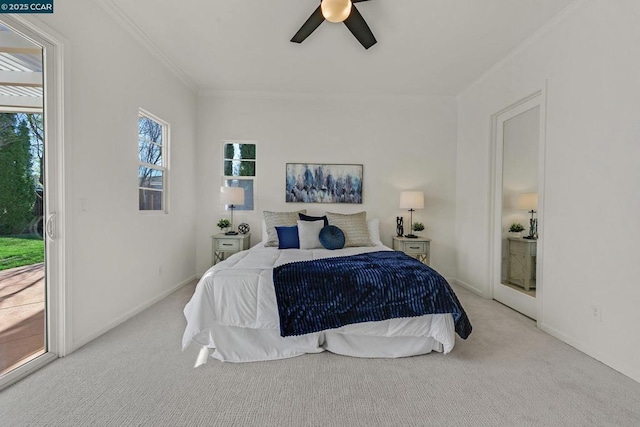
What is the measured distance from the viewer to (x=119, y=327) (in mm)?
2680

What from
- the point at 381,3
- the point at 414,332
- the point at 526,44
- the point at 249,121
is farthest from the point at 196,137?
the point at 526,44

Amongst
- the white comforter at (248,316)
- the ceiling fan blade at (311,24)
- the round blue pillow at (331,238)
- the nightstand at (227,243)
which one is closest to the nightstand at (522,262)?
the white comforter at (248,316)

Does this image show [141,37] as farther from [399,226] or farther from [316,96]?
[399,226]

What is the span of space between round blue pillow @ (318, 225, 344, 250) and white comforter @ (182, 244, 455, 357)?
1323 millimetres

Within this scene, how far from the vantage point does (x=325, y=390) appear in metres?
1.82

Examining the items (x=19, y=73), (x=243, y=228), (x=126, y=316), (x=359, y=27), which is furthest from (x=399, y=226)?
(x=19, y=73)

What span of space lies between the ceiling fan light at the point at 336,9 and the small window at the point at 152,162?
2.25 metres

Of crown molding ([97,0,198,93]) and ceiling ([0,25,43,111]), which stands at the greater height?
crown molding ([97,0,198,93])

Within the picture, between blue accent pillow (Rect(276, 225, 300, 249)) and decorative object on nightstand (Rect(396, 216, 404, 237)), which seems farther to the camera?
decorative object on nightstand (Rect(396, 216, 404, 237))

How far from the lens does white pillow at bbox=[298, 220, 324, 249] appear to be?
358 cm

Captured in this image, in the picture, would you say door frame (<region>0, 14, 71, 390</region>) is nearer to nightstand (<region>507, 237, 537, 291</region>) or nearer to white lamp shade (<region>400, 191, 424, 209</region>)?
white lamp shade (<region>400, 191, 424, 209</region>)

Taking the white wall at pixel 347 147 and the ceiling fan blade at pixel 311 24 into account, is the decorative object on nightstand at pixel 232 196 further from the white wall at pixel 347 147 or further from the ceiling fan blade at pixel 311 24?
the ceiling fan blade at pixel 311 24

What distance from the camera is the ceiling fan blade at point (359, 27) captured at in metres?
2.29

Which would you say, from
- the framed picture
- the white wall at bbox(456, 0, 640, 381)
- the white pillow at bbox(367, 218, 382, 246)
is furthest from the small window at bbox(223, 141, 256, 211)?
the white wall at bbox(456, 0, 640, 381)
